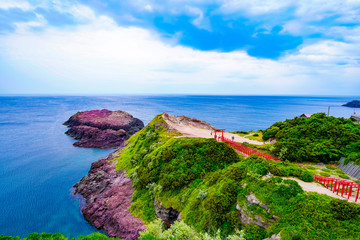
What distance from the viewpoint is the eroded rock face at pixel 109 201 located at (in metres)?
25.0

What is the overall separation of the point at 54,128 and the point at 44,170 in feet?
192

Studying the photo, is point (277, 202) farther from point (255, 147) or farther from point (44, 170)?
point (44, 170)

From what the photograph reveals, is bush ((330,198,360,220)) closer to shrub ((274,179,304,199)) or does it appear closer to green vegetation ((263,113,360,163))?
shrub ((274,179,304,199))

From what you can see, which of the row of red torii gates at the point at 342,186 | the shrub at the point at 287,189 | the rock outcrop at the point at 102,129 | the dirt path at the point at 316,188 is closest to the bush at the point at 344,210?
the shrub at the point at 287,189

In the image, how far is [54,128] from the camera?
95.0 meters

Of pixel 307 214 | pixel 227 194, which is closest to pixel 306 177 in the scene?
pixel 307 214

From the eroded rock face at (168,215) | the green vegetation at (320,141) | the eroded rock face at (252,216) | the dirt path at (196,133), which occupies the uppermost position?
the green vegetation at (320,141)

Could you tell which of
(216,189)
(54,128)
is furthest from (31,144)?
(216,189)

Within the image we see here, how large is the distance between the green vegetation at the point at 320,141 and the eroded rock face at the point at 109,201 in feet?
78.1

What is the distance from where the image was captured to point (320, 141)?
26938 millimetres

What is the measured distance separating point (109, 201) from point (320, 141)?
3508 centimetres

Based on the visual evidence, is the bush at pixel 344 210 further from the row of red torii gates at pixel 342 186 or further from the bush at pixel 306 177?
the bush at pixel 306 177

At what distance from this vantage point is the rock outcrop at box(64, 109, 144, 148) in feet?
227

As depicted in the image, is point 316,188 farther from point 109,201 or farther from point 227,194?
point 109,201
